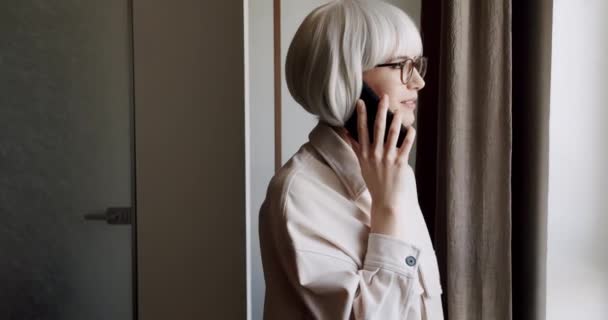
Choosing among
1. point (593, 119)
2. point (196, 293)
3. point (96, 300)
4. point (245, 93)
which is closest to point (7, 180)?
point (96, 300)

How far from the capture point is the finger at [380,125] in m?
0.77

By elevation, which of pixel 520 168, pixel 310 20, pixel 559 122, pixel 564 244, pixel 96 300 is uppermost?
pixel 310 20

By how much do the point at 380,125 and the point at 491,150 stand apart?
0.43m

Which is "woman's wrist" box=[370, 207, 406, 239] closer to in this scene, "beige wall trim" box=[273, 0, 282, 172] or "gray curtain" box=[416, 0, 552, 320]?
"gray curtain" box=[416, 0, 552, 320]

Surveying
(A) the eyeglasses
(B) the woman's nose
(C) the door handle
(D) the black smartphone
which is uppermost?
(A) the eyeglasses

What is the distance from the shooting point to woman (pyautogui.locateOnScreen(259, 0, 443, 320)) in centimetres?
74

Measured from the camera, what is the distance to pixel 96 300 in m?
1.47

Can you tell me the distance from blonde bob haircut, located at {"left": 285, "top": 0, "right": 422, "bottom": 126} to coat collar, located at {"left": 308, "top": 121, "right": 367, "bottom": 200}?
0.05 meters

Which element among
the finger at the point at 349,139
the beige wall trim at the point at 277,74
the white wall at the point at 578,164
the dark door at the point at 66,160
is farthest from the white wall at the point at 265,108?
the finger at the point at 349,139

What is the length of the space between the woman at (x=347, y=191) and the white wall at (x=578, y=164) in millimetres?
439

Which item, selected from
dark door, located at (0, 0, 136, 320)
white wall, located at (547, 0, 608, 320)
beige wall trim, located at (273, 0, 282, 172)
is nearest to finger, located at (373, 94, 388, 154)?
white wall, located at (547, 0, 608, 320)

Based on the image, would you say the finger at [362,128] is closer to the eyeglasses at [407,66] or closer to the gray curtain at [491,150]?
the eyeglasses at [407,66]

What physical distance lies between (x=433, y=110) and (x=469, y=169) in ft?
0.77

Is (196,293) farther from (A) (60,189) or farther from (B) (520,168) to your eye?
(B) (520,168)
